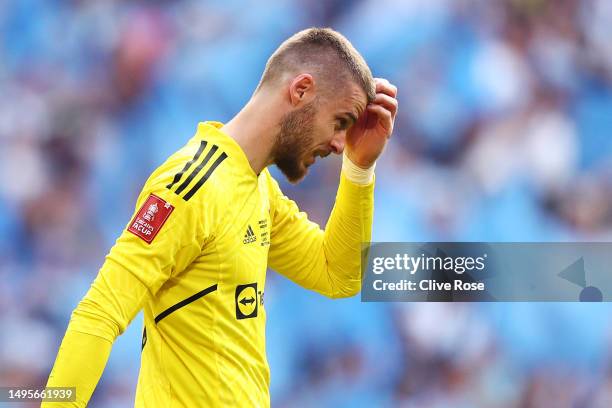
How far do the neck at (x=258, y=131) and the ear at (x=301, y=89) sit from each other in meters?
0.04

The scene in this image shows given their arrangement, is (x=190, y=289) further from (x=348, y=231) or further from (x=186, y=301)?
(x=348, y=231)

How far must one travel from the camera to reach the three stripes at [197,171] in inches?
52.8

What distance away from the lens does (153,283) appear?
1285mm

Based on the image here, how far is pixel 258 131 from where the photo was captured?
152 centimetres

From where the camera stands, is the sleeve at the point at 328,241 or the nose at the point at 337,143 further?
the sleeve at the point at 328,241

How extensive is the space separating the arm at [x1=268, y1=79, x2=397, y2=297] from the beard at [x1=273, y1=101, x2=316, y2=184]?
0.56 feet

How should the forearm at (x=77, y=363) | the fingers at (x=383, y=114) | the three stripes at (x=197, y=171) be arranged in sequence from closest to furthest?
the forearm at (x=77, y=363), the three stripes at (x=197, y=171), the fingers at (x=383, y=114)

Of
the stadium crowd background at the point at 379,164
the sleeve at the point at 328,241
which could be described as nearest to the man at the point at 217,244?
the sleeve at the point at 328,241

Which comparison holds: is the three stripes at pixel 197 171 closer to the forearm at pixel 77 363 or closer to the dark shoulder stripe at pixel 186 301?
the dark shoulder stripe at pixel 186 301

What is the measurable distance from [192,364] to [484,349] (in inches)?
69.9

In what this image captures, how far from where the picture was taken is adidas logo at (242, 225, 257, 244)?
4.81ft

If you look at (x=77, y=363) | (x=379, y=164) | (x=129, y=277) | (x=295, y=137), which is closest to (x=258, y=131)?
(x=295, y=137)

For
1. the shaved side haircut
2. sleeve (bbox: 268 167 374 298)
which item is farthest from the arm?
the shaved side haircut

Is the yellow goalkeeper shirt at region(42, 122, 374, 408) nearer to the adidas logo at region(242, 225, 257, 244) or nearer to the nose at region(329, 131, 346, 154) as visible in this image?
the adidas logo at region(242, 225, 257, 244)
